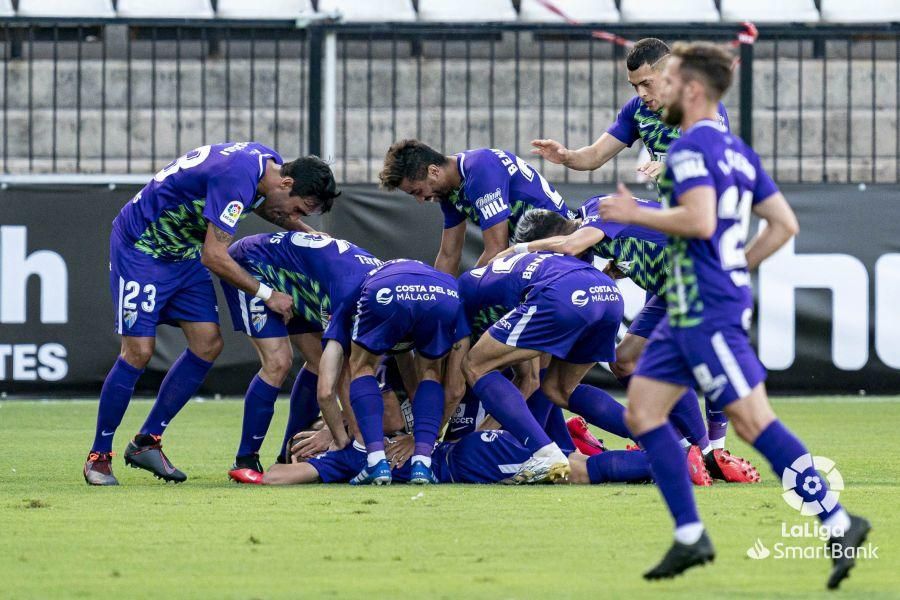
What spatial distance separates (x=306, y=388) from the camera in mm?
8016

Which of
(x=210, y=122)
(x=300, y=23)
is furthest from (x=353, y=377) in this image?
(x=210, y=122)

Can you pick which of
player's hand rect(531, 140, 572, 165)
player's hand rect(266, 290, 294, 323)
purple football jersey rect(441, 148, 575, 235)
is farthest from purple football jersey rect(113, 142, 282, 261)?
player's hand rect(531, 140, 572, 165)

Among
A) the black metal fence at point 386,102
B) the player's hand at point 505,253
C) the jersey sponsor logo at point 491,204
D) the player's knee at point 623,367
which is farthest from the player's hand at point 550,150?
the black metal fence at point 386,102

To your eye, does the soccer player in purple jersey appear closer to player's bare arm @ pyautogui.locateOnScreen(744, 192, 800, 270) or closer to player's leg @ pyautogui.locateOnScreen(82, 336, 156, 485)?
player's bare arm @ pyautogui.locateOnScreen(744, 192, 800, 270)

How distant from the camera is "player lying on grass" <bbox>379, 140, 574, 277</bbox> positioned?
7.79m

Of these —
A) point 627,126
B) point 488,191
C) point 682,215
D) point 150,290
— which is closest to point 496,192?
point 488,191

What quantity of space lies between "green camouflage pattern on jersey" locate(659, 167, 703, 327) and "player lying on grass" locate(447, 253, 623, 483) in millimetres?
2258

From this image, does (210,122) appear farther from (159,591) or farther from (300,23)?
(159,591)

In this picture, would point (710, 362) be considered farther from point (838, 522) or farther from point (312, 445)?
point (312, 445)

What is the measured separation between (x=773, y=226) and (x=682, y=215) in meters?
0.64

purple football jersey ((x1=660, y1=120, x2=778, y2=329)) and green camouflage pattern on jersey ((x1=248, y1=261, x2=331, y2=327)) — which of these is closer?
purple football jersey ((x1=660, y1=120, x2=778, y2=329))

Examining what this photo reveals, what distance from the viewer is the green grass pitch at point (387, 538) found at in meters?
4.45

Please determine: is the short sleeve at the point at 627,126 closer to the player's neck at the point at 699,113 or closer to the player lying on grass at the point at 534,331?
the player lying on grass at the point at 534,331

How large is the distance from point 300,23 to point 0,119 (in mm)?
4056
